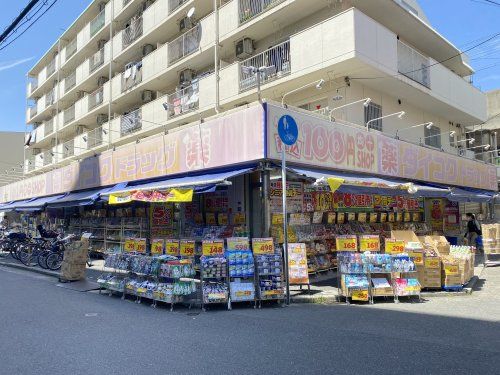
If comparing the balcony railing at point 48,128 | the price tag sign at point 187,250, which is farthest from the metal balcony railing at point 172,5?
the balcony railing at point 48,128

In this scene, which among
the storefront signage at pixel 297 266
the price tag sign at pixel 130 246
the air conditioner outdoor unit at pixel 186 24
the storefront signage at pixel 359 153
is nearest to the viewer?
the storefront signage at pixel 297 266

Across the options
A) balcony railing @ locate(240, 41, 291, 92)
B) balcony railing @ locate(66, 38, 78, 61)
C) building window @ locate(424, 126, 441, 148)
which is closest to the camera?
balcony railing @ locate(240, 41, 291, 92)

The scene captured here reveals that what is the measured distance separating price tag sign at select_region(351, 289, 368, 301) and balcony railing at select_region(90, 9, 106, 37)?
26.5 metres

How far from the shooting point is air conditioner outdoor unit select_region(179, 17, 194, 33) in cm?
2114

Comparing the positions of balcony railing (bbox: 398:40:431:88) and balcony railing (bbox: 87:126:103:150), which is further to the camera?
balcony railing (bbox: 87:126:103:150)

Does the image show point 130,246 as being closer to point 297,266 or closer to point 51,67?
point 297,266

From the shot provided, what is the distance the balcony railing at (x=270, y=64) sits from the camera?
51.5ft

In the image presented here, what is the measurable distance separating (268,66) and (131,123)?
441 inches

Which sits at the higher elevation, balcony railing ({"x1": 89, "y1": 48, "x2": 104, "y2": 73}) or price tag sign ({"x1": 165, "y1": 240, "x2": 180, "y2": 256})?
balcony railing ({"x1": 89, "y1": 48, "x2": 104, "y2": 73})

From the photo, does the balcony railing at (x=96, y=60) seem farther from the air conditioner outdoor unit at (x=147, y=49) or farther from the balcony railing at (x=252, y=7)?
the balcony railing at (x=252, y=7)

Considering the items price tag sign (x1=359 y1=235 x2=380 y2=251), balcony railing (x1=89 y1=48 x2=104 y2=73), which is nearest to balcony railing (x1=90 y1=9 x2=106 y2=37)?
balcony railing (x1=89 y1=48 x2=104 y2=73)

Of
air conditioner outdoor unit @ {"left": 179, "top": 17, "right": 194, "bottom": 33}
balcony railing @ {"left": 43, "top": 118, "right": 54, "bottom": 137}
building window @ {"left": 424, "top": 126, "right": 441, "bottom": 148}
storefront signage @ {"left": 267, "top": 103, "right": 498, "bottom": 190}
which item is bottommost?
storefront signage @ {"left": 267, "top": 103, "right": 498, "bottom": 190}

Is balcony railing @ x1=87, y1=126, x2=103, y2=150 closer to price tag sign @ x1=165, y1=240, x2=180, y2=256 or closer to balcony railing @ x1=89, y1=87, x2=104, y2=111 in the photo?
balcony railing @ x1=89, y1=87, x2=104, y2=111

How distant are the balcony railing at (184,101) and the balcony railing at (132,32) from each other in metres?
5.92
